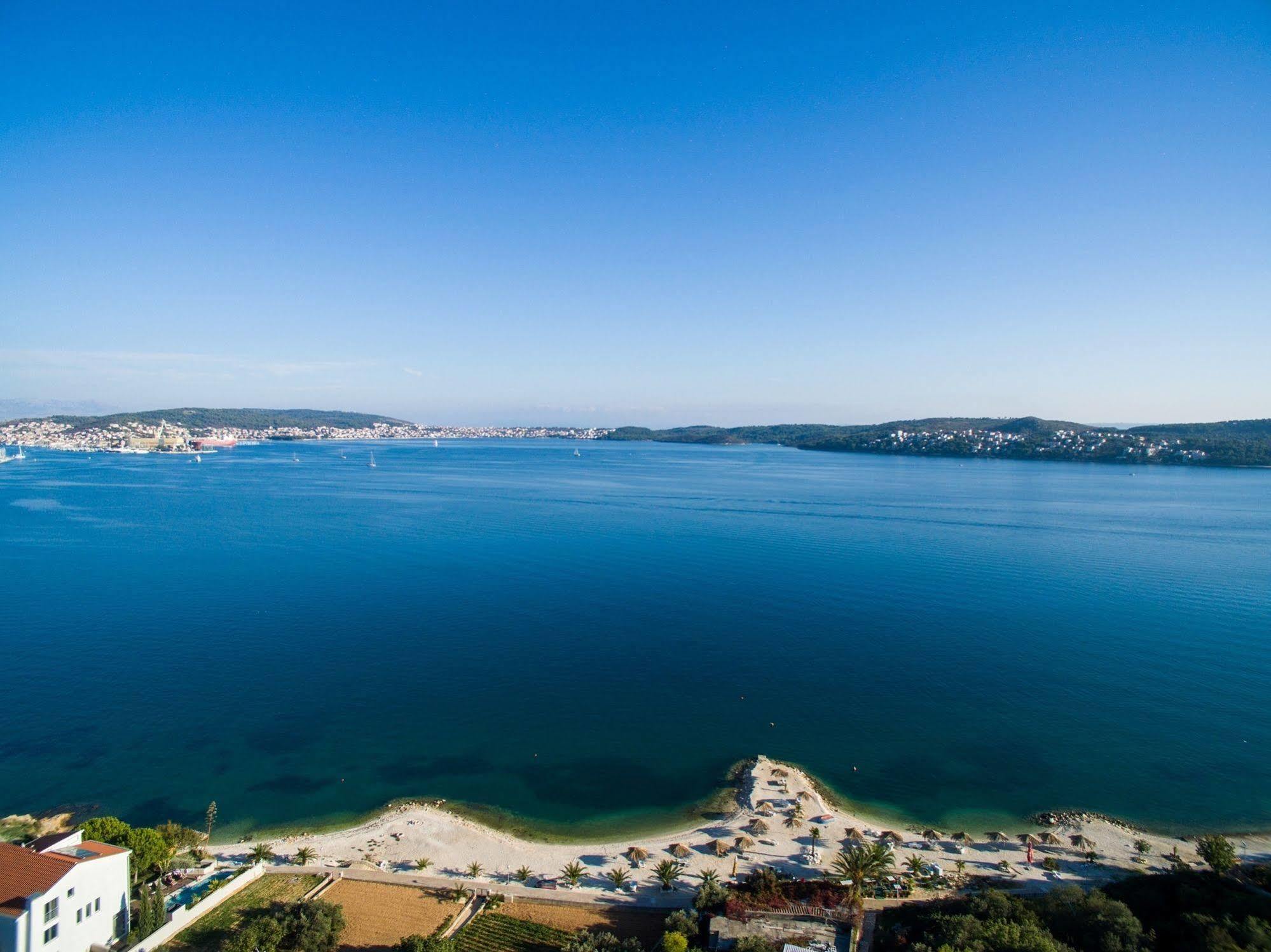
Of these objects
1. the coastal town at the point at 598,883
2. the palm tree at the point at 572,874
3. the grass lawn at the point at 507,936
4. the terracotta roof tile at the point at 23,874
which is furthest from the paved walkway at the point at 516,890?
the terracotta roof tile at the point at 23,874

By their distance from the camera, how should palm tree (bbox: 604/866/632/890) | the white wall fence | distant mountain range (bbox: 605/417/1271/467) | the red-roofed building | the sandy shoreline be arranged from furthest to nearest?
distant mountain range (bbox: 605/417/1271/467)
the sandy shoreline
palm tree (bbox: 604/866/632/890)
the white wall fence
the red-roofed building

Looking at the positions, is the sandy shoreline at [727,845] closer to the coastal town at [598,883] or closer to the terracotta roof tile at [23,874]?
the coastal town at [598,883]

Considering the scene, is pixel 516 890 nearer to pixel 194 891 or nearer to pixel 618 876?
pixel 618 876

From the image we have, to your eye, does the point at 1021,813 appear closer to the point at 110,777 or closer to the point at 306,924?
the point at 306,924

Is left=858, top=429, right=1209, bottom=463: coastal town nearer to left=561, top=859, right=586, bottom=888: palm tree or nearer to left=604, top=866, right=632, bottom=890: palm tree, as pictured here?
left=604, top=866, right=632, bottom=890: palm tree

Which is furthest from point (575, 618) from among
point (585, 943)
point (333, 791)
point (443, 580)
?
point (585, 943)

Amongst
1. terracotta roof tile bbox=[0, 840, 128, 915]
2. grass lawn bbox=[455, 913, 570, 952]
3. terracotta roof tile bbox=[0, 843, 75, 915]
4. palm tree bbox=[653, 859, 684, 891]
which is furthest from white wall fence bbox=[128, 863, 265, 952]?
palm tree bbox=[653, 859, 684, 891]
